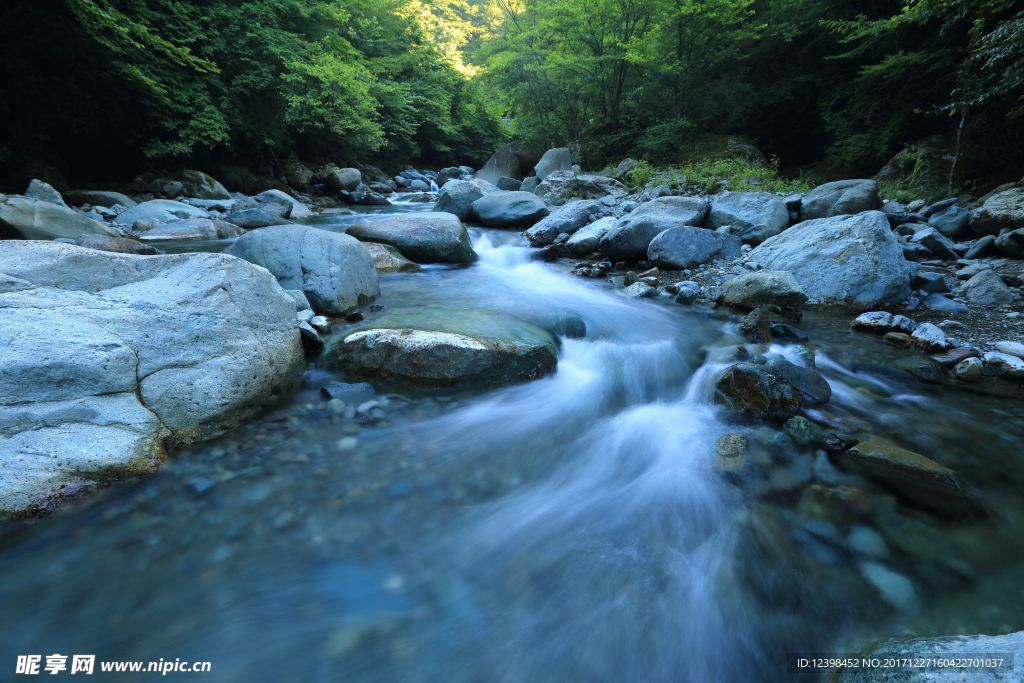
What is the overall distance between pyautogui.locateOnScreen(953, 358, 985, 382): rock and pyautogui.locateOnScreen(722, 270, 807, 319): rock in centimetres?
140

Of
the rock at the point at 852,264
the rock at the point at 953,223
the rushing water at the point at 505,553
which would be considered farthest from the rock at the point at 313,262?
the rock at the point at 953,223

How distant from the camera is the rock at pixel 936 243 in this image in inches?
249

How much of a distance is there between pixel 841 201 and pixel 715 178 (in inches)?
169

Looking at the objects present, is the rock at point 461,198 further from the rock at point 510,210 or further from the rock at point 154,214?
the rock at point 154,214

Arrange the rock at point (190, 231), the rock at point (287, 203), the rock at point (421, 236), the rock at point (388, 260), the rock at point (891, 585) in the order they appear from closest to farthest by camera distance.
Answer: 1. the rock at point (891, 585)
2. the rock at point (388, 260)
3. the rock at point (421, 236)
4. the rock at point (190, 231)
5. the rock at point (287, 203)

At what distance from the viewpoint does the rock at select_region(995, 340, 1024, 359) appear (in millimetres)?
3623

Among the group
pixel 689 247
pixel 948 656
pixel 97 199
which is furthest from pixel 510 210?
pixel 948 656

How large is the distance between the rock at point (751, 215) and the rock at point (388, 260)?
206 inches

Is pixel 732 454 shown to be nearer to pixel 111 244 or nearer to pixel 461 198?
pixel 111 244

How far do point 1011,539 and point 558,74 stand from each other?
17.5 metres

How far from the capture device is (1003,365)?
3.51 meters

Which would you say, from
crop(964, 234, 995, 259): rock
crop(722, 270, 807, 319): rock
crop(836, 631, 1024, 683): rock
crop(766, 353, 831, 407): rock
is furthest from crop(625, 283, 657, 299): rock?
crop(836, 631, 1024, 683): rock

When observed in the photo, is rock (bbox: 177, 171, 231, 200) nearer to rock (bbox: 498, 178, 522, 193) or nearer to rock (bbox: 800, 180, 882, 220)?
rock (bbox: 498, 178, 522, 193)

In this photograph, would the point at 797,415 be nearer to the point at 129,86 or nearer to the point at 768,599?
the point at 768,599
